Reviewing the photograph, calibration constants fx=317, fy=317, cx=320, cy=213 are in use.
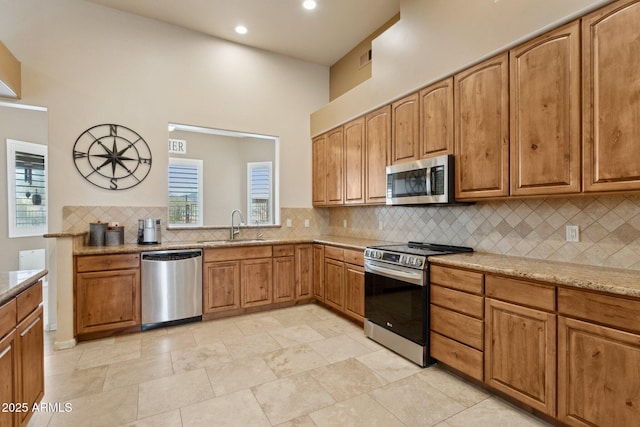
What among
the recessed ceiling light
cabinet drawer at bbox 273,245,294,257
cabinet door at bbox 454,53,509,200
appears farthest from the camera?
cabinet drawer at bbox 273,245,294,257

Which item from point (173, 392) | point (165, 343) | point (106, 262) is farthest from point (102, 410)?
point (106, 262)

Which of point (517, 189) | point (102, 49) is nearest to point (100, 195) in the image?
point (102, 49)

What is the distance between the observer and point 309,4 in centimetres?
360

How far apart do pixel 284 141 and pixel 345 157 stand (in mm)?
1134

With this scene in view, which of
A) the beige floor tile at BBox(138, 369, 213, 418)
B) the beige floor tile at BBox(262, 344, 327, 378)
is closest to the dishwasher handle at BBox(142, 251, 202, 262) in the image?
the beige floor tile at BBox(138, 369, 213, 418)

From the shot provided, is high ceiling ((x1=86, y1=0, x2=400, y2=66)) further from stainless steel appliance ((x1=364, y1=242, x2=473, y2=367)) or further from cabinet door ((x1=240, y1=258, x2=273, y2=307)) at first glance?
cabinet door ((x1=240, y1=258, x2=273, y2=307))

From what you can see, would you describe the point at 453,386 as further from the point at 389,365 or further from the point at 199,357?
the point at 199,357

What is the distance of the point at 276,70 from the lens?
15.6 ft

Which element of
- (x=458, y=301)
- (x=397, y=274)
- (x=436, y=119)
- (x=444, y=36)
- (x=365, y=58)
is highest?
(x=365, y=58)

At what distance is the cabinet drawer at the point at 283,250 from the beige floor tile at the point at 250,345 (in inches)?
44.1

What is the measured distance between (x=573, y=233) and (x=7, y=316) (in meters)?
3.41

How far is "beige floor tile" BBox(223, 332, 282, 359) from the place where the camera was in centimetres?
293

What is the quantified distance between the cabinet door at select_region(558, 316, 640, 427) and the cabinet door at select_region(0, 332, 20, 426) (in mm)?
2863

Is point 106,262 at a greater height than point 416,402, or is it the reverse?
point 106,262
